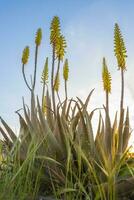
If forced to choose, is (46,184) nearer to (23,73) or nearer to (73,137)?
(73,137)

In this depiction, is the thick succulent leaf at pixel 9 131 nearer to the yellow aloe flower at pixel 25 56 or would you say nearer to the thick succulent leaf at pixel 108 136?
the yellow aloe flower at pixel 25 56

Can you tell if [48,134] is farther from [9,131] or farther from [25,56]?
[25,56]

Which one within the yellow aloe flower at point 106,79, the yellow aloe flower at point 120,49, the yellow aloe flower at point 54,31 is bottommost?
the yellow aloe flower at point 106,79

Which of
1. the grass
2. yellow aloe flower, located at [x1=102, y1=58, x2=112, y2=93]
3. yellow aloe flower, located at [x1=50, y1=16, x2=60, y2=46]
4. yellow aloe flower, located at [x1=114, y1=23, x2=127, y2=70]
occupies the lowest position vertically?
the grass

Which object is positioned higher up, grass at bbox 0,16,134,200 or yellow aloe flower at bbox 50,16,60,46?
yellow aloe flower at bbox 50,16,60,46

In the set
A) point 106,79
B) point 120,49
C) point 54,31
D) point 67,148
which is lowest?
point 67,148

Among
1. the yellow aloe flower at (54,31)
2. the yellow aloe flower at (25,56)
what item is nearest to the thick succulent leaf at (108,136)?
the yellow aloe flower at (54,31)

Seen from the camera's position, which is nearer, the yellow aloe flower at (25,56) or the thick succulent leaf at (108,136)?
the thick succulent leaf at (108,136)

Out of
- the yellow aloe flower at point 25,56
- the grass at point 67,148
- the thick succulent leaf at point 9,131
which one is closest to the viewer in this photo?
the grass at point 67,148

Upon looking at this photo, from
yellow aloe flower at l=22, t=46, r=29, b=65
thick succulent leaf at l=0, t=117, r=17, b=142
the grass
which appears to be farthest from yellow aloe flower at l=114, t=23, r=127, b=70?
thick succulent leaf at l=0, t=117, r=17, b=142

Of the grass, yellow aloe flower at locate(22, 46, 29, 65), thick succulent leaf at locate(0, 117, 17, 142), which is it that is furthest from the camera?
yellow aloe flower at locate(22, 46, 29, 65)

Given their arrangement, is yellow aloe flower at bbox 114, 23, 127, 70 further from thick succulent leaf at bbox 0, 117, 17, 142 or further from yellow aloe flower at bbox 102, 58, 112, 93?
thick succulent leaf at bbox 0, 117, 17, 142

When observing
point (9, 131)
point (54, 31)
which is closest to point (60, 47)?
point (54, 31)

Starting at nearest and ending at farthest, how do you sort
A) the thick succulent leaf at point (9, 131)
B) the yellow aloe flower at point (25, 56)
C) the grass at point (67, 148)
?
the grass at point (67, 148)
the thick succulent leaf at point (9, 131)
the yellow aloe flower at point (25, 56)
